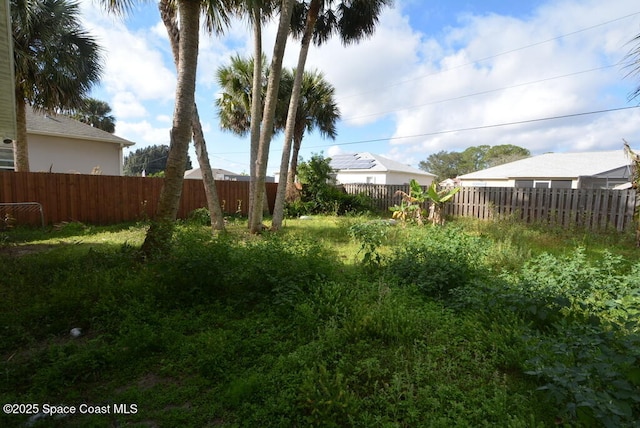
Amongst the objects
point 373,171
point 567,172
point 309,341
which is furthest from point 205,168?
point 567,172

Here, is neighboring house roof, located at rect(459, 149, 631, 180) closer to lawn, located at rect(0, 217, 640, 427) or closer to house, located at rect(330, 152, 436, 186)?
house, located at rect(330, 152, 436, 186)

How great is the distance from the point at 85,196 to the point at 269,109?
6428mm

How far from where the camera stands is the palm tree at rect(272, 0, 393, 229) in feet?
28.5

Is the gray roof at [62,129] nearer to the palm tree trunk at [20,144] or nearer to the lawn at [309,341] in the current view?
the palm tree trunk at [20,144]

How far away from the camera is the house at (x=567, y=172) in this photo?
16.6 meters

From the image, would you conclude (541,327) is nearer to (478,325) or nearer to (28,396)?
(478,325)

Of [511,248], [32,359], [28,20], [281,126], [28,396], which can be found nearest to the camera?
[28,396]

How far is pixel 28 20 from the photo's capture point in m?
8.05

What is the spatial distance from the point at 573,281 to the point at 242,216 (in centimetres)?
1102

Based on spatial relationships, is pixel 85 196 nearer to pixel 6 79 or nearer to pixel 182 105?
pixel 6 79

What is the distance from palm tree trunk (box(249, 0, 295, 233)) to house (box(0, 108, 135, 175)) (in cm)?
929

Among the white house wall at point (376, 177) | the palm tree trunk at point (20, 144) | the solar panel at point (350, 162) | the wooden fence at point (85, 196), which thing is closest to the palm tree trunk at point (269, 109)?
the wooden fence at point (85, 196)

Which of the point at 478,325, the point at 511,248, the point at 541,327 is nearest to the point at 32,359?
the point at 478,325

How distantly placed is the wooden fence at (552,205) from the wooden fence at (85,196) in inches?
417
